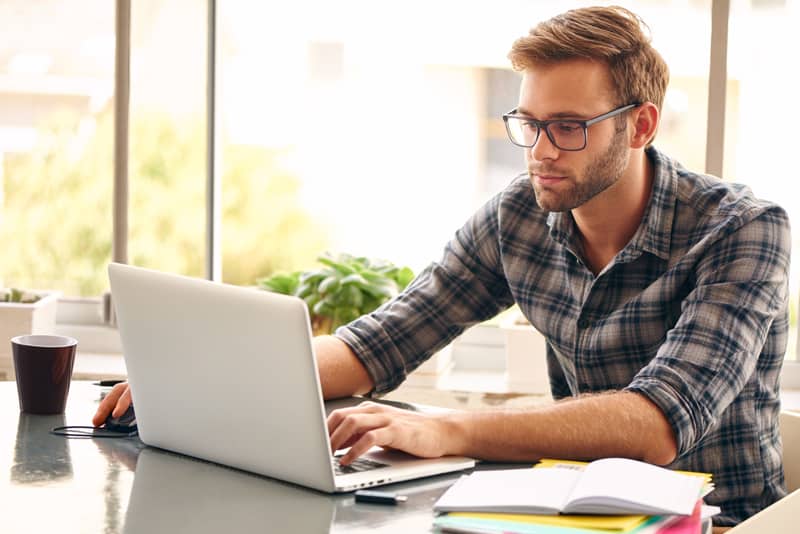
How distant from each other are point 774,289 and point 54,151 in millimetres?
2423

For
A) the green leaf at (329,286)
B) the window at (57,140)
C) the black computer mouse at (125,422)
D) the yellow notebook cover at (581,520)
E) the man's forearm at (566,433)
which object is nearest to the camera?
the yellow notebook cover at (581,520)

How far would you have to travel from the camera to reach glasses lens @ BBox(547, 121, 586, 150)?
6.43ft

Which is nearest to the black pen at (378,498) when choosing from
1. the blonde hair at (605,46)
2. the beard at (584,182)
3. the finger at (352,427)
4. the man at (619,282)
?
the finger at (352,427)

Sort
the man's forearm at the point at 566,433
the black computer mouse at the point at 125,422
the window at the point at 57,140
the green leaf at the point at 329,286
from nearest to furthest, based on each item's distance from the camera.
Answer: the man's forearm at the point at 566,433 → the black computer mouse at the point at 125,422 → the green leaf at the point at 329,286 → the window at the point at 57,140

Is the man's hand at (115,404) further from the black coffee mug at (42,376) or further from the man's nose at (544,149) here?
the man's nose at (544,149)

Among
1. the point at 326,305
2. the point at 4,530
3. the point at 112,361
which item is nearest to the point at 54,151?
the point at 112,361

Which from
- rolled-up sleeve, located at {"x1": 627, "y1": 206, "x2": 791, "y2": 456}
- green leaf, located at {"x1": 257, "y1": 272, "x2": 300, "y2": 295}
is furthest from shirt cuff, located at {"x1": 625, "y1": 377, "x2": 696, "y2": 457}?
green leaf, located at {"x1": 257, "y1": 272, "x2": 300, "y2": 295}

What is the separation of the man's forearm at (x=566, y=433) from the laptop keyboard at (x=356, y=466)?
118 millimetres

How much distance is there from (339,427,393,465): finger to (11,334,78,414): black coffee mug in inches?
21.4

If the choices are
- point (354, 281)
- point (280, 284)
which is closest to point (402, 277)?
point (354, 281)

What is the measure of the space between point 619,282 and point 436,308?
0.34m

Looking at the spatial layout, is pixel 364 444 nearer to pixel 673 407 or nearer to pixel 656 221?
pixel 673 407

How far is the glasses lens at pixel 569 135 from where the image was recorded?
1.96 meters

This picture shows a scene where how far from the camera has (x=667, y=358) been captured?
5.66 ft
